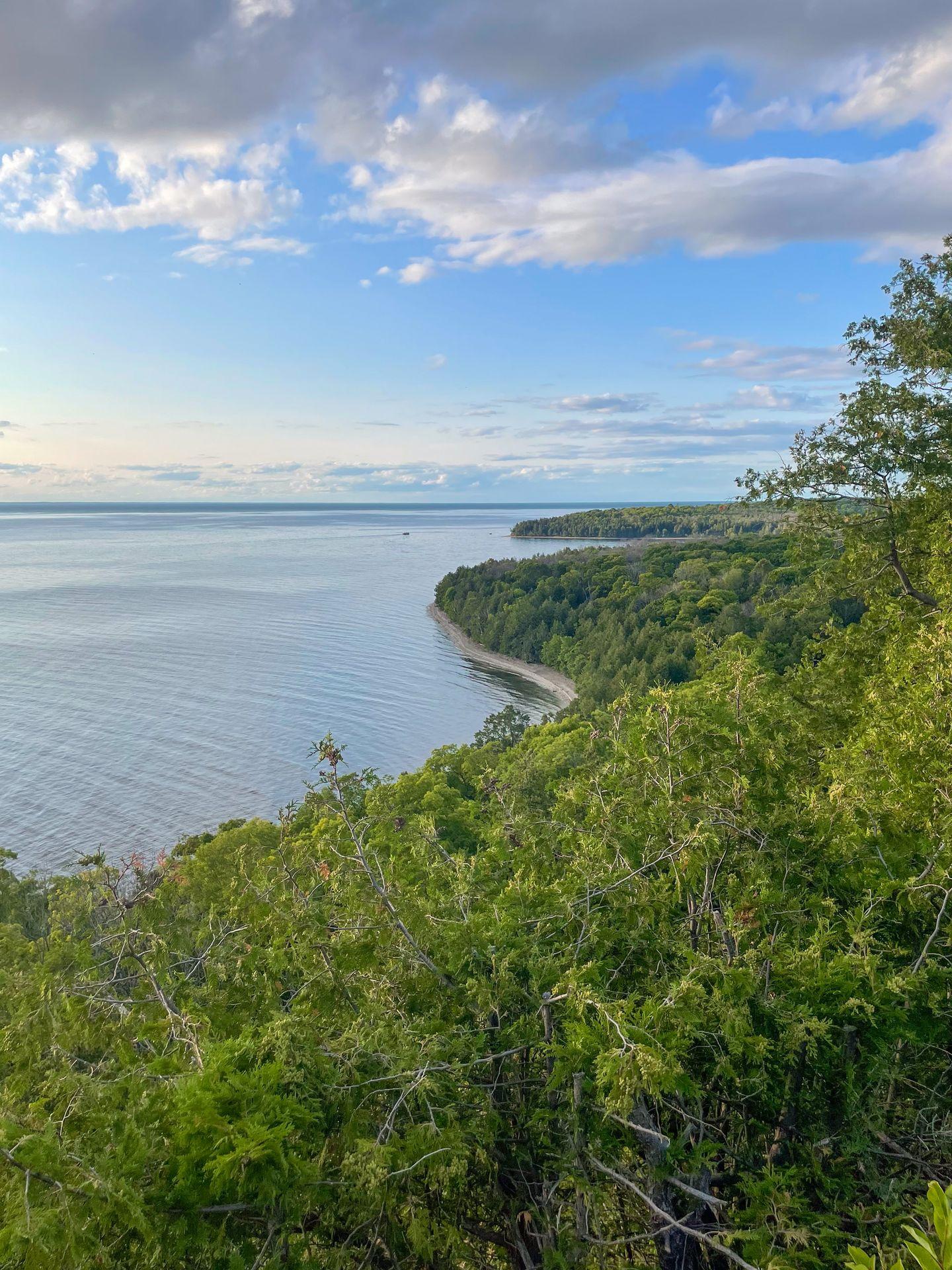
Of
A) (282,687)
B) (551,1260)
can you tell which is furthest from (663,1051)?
(282,687)

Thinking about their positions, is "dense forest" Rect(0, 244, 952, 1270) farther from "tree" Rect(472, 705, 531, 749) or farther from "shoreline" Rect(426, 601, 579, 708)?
"shoreline" Rect(426, 601, 579, 708)

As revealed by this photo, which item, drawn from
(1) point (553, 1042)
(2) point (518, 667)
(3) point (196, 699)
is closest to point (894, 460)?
(1) point (553, 1042)

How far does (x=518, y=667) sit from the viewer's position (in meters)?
83.9

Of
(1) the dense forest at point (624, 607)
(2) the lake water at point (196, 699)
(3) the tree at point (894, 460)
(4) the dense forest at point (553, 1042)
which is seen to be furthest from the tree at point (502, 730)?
(4) the dense forest at point (553, 1042)

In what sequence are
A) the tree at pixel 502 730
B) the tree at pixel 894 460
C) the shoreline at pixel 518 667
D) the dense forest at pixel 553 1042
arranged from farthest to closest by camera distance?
the shoreline at pixel 518 667 < the tree at pixel 502 730 < the tree at pixel 894 460 < the dense forest at pixel 553 1042

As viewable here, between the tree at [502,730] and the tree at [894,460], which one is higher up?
the tree at [894,460]

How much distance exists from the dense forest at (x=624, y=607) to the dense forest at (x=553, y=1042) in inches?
1379

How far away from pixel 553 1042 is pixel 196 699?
6413cm

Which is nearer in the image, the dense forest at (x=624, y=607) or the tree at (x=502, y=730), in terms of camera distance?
the tree at (x=502, y=730)

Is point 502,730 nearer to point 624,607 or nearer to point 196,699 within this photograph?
point 196,699

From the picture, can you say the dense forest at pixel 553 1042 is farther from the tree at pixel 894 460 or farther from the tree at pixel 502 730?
the tree at pixel 502 730

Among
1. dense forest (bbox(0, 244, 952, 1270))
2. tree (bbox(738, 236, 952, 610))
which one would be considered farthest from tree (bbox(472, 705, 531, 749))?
dense forest (bbox(0, 244, 952, 1270))

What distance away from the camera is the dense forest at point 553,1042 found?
2.87 meters

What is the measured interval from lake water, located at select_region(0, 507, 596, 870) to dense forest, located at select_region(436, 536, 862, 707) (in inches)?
248
